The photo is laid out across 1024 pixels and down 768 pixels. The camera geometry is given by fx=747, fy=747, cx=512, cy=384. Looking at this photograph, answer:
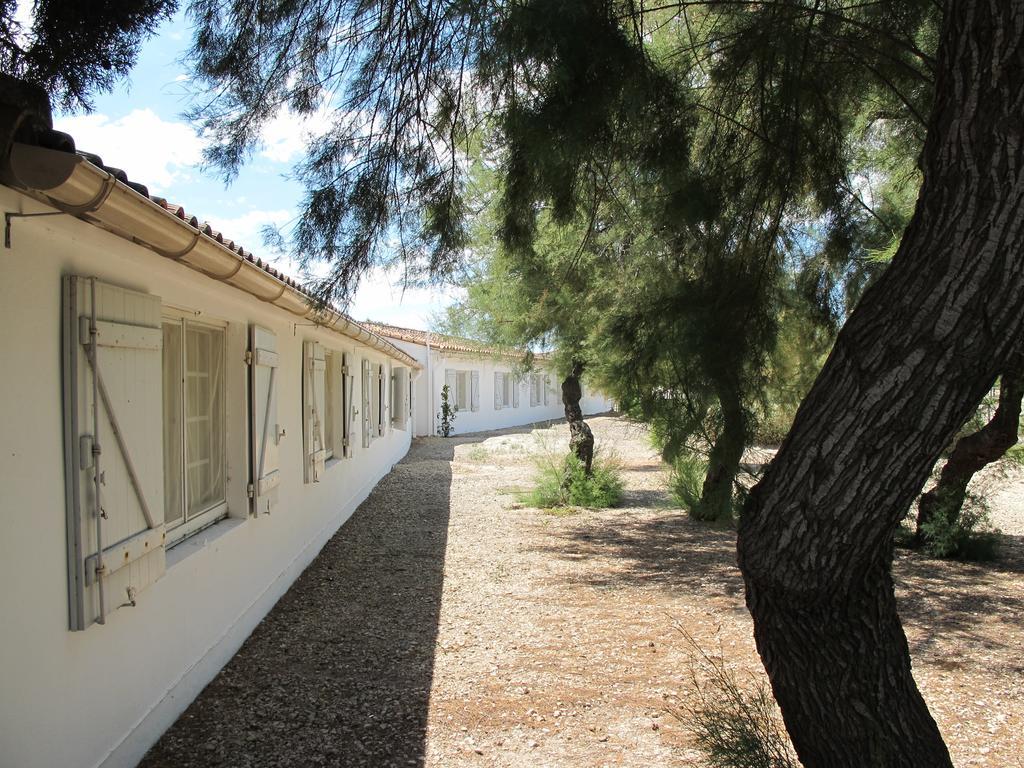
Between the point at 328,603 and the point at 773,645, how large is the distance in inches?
161

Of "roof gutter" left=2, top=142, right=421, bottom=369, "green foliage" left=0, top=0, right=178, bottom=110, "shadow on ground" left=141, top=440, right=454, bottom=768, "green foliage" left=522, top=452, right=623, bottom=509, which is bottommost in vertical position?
"shadow on ground" left=141, top=440, right=454, bottom=768

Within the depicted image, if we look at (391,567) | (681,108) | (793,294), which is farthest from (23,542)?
(391,567)

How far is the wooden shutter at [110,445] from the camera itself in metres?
2.61

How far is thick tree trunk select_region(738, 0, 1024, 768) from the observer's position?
5.86 ft

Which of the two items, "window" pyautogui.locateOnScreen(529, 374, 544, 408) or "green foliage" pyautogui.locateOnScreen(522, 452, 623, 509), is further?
"window" pyautogui.locateOnScreen(529, 374, 544, 408)

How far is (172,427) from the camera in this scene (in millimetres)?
3908

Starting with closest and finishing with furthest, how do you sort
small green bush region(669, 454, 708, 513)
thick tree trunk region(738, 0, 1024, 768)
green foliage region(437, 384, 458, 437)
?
thick tree trunk region(738, 0, 1024, 768)
small green bush region(669, 454, 708, 513)
green foliage region(437, 384, 458, 437)

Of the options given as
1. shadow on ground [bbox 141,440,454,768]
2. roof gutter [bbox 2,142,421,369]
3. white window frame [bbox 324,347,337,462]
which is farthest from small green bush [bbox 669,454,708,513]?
roof gutter [bbox 2,142,421,369]

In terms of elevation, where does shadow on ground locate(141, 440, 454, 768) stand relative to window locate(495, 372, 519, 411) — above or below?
below

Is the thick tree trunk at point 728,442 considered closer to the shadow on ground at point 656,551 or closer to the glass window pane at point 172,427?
the glass window pane at point 172,427

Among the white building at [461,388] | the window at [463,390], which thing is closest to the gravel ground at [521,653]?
the white building at [461,388]

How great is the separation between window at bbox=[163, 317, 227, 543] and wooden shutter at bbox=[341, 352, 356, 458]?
12.5 ft

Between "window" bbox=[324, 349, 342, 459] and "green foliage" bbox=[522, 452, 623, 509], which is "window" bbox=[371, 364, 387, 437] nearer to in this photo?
"window" bbox=[324, 349, 342, 459]

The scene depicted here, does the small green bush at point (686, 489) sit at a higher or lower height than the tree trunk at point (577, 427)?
lower
